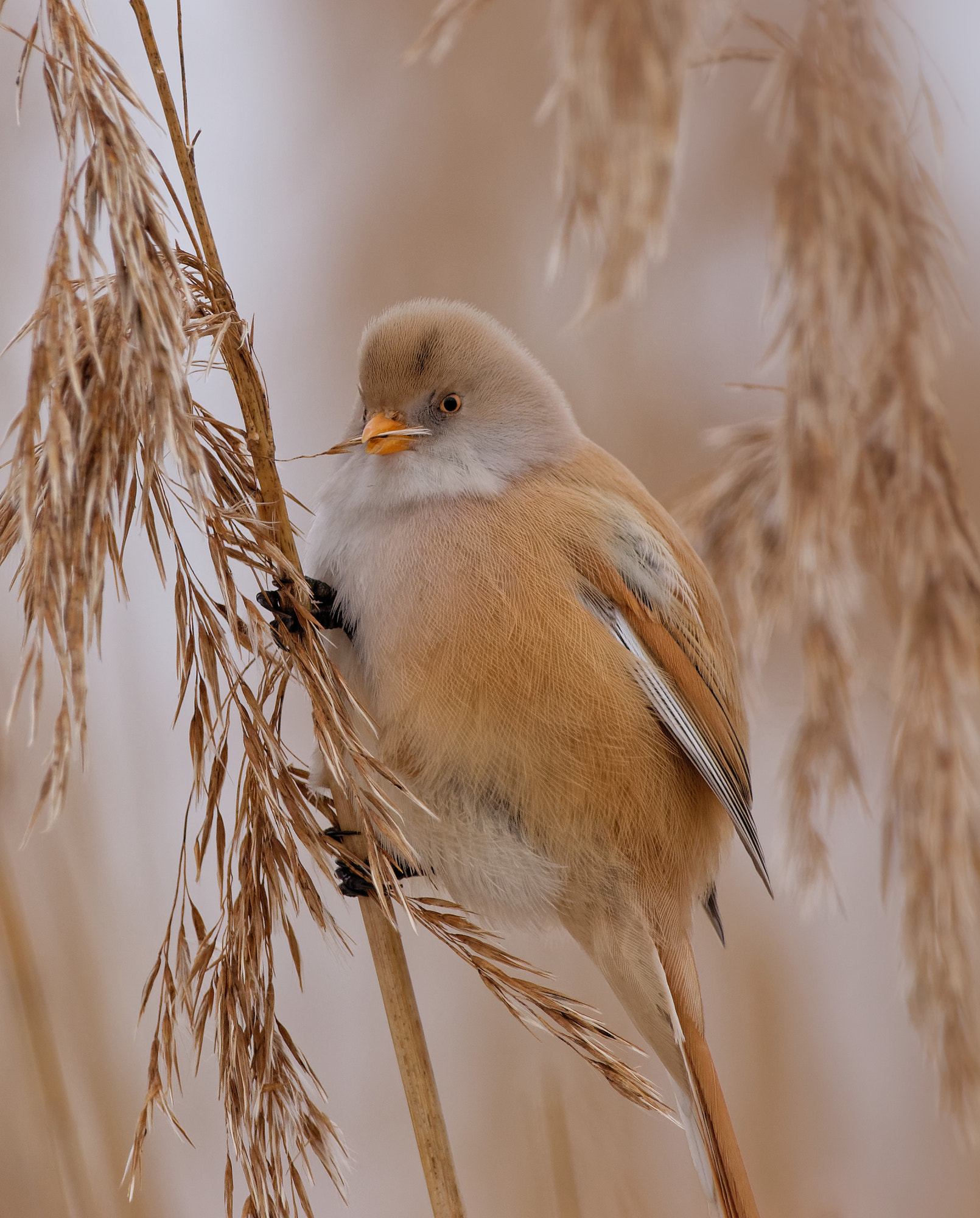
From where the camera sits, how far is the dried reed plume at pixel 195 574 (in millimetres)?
826

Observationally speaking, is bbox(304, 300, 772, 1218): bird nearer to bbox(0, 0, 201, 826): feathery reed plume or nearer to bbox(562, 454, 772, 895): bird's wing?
bbox(562, 454, 772, 895): bird's wing

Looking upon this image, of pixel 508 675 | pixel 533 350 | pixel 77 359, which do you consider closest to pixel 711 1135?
pixel 508 675

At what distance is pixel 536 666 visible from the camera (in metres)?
1.19

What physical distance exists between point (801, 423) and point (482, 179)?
2.82 ft

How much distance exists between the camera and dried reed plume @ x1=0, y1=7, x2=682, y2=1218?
83 cm

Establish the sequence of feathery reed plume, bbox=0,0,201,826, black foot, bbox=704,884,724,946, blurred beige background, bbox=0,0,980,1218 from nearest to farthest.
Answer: feathery reed plume, bbox=0,0,201,826, black foot, bbox=704,884,724,946, blurred beige background, bbox=0,0,980,1218

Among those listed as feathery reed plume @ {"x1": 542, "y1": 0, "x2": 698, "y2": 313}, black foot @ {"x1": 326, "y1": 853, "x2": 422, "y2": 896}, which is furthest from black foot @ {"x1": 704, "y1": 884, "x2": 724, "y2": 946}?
feathery reed plume @ {"x1": 542, "y1": 0, "x2": 698, "y2": 313}

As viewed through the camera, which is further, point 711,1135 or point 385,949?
point 711,1135

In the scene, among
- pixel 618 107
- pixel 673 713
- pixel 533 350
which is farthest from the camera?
pixel 533 350

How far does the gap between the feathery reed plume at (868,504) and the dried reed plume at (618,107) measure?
15 centimetres

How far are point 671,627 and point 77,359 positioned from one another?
2.49 feet

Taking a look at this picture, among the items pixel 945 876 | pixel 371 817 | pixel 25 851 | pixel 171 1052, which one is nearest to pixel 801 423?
pixel 945 876

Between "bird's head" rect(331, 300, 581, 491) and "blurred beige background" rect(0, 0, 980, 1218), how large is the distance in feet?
1.31

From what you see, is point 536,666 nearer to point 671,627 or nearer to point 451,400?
point 671,627
